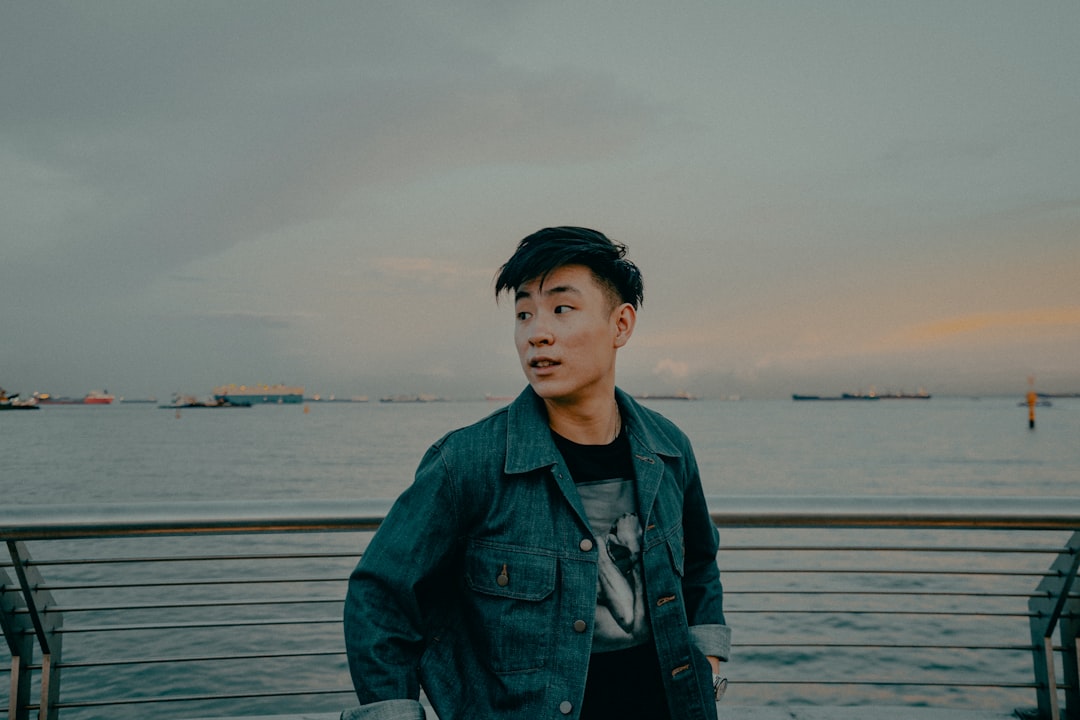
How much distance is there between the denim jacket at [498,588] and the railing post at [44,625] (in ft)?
6.13

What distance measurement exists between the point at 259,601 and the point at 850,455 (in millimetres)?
45713

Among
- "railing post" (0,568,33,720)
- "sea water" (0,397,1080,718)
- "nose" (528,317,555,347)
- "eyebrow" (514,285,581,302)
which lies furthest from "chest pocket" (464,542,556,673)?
"sea water" (0,397,1080,718)

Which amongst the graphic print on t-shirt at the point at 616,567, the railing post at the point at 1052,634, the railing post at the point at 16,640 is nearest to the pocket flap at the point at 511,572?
the graphic print on t-shirt at the point at 616,567

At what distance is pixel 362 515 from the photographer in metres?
2.28

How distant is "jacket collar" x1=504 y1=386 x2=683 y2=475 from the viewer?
1.38m

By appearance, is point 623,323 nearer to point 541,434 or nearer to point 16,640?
point 541,434

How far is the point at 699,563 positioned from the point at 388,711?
0.86 m

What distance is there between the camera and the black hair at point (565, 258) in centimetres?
142

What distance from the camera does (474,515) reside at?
136 cm

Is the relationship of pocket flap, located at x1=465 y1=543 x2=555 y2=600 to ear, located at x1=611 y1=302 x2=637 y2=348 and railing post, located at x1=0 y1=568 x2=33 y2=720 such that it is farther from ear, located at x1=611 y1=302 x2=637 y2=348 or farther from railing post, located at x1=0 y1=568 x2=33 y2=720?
railing post, located at x1=0 y1=568 x2=33 y2=720

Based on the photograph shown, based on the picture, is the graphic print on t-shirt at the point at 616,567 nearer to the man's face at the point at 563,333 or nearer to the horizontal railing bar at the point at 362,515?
the man's face at the point at 563,333

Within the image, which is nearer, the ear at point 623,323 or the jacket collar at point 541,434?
the jacket collar at point 541,434

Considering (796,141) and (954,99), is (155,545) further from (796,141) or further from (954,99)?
(954,99)

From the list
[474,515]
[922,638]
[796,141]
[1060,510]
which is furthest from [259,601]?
[796,141]
